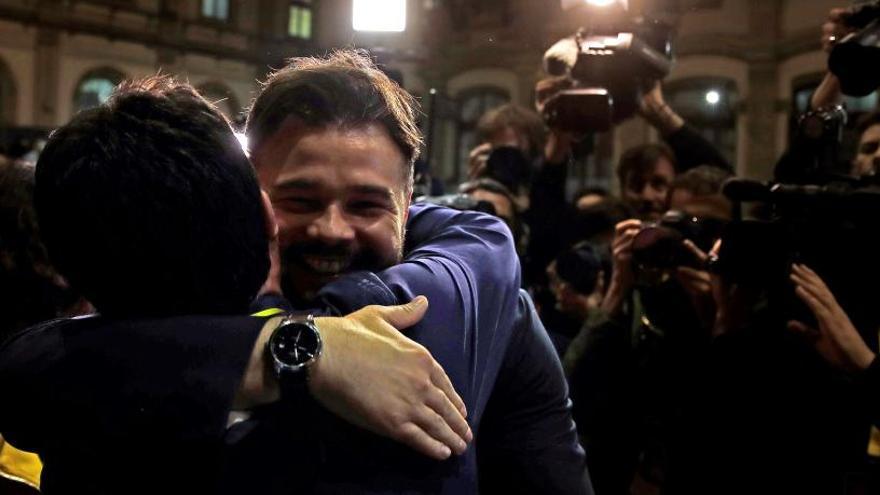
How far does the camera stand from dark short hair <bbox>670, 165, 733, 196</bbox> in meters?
2.88

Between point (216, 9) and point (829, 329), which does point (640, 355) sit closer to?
point (829, 329)

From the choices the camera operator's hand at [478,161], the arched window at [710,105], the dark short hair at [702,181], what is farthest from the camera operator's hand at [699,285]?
the arched window at [710,105]

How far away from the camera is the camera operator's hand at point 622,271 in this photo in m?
2.55

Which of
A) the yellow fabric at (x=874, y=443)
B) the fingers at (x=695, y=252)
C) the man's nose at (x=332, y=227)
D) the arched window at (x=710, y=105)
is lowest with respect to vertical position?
the yellow fabric at (x=874, y=443)

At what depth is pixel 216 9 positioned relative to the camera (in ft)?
58.2

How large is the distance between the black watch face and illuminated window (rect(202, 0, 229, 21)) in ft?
57.7

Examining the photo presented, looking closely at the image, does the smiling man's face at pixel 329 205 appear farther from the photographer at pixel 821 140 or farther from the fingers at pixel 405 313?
the photographer at pixel 821 140

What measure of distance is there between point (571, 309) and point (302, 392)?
1963 mm

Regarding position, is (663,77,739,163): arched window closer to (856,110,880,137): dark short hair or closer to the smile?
(856,110,880,137): dark short hair

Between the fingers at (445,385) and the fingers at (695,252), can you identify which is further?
the fingers at (695,252)

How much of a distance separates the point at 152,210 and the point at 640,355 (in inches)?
75.3

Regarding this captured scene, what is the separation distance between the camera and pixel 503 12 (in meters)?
11.5

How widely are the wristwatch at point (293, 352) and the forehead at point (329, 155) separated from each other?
0.47m

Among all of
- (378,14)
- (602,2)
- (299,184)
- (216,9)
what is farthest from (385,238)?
(216,9)
